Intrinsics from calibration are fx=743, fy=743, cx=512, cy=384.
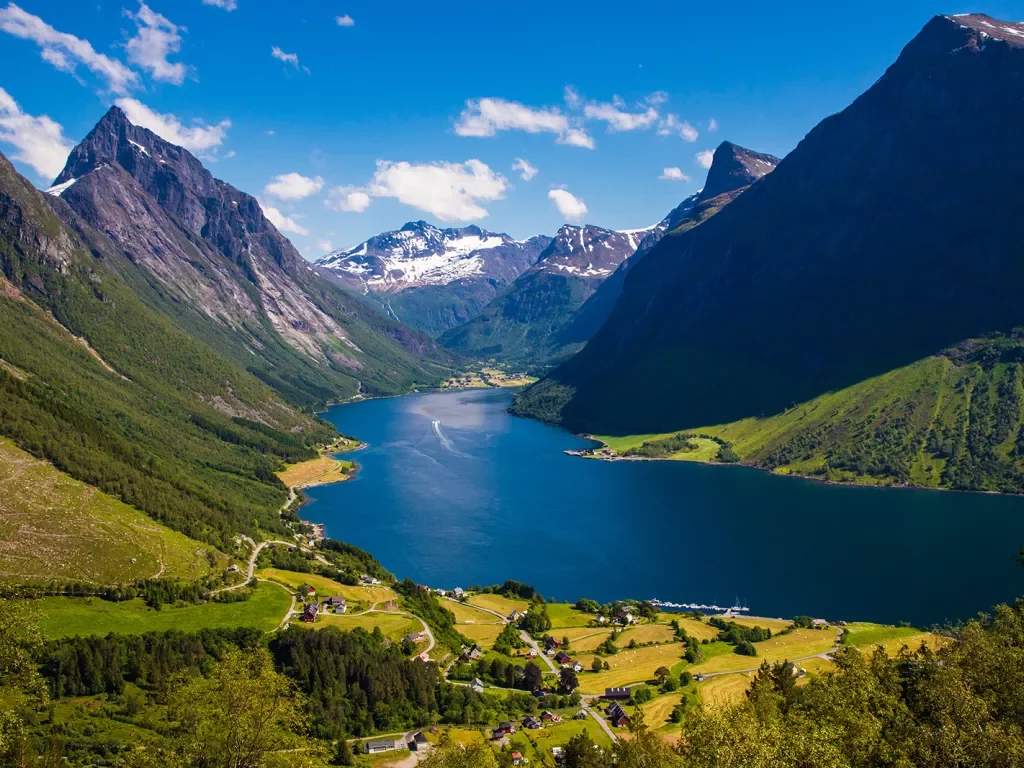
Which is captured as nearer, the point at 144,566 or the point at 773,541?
the point at 144,566

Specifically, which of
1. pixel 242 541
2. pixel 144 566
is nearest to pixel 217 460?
pixel 242 541

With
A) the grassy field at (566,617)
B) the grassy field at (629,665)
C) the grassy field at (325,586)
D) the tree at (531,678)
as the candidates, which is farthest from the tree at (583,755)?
the grassy field at (325,586)

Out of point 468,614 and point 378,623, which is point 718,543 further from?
point 378,623

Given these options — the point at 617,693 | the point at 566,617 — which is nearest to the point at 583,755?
the point at 617,693

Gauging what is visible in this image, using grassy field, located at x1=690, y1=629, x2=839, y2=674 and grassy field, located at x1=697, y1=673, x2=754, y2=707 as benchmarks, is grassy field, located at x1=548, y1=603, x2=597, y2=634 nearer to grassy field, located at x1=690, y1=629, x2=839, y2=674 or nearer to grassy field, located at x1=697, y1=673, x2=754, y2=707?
grassy field, located at x1=690, y1=629, x2=839, y2=674

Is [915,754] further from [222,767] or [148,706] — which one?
[148,706]

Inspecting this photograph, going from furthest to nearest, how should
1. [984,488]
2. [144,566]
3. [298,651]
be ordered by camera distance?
1. [984,488]
2. [144,566]
3. [298,651]
